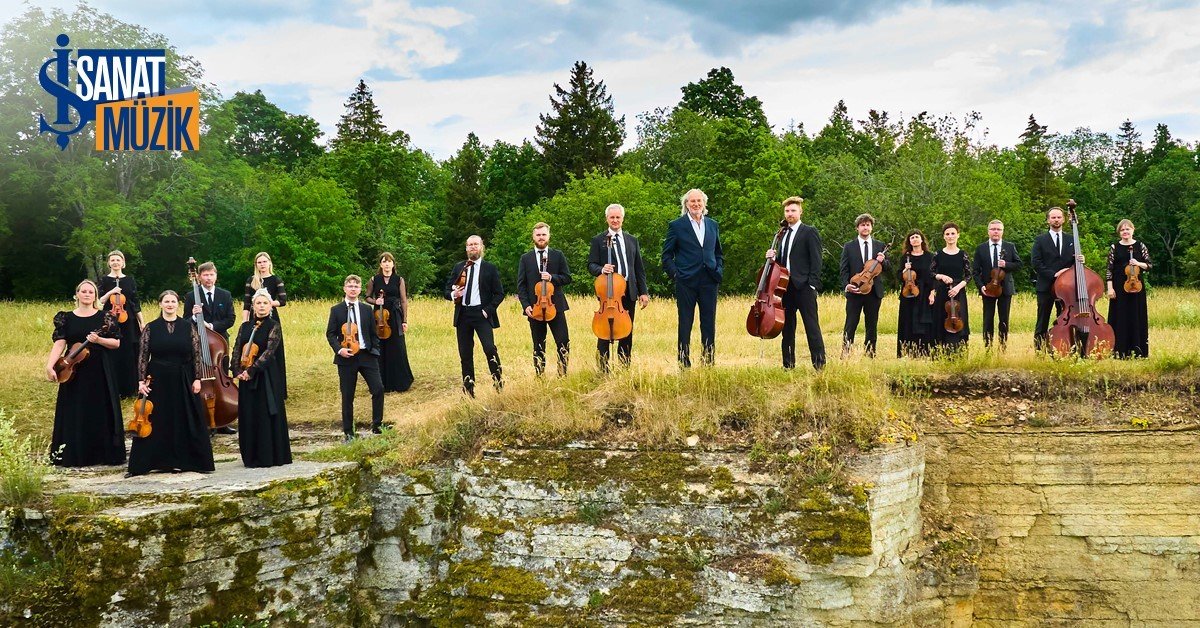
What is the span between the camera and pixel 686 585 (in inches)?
321

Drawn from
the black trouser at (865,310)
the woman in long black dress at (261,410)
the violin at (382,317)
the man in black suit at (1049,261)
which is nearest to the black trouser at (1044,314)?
the man in black suit at (1049,261)

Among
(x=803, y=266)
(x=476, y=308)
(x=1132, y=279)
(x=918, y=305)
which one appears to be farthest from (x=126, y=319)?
(x=1132, y=279)

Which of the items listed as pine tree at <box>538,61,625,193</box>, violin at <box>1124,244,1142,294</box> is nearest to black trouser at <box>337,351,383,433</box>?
violin at <box>1124,244,1142,294</box>

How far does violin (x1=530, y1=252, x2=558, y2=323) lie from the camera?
973 centimetres

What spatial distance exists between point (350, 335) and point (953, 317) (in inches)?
287

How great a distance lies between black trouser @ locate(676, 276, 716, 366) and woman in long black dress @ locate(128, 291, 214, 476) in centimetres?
488

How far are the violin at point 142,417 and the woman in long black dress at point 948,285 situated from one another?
887 cm

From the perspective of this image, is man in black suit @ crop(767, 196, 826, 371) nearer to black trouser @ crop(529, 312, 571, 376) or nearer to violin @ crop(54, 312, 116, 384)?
black trouser @ crop(529, 312, 571, 376)

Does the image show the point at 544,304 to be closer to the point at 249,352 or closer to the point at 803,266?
the point at 803,266

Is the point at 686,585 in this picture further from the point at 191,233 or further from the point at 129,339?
the point at 191,233

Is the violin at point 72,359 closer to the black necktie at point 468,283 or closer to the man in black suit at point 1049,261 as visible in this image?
the black necktie at point 468,283

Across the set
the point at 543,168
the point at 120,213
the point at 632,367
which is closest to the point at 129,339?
the point at 632,367

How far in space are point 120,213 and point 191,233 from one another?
6.16 m

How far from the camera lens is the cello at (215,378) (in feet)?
30.5
